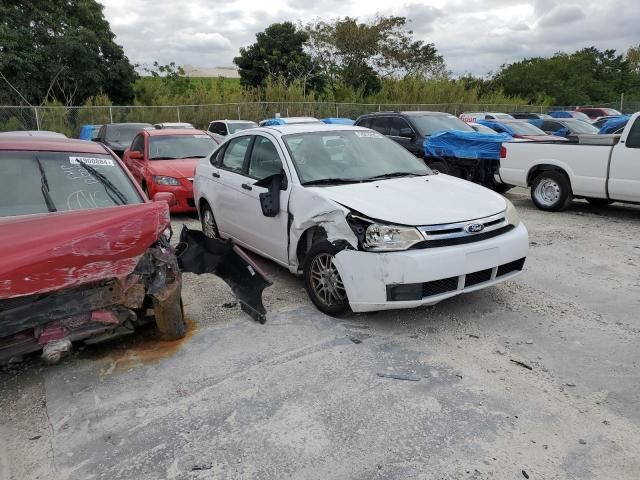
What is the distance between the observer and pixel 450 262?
13.1 feet

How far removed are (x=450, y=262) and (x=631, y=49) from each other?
7425 cm

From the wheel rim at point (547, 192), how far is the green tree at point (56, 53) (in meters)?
24.4

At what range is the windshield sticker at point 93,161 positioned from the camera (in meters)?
4.39

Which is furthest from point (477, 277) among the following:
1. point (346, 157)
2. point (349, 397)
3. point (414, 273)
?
point (346, 157)

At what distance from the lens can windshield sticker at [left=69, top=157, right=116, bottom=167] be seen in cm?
439

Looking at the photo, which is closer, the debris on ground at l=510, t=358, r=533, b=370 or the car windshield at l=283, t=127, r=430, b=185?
the debris on ground at l=510, t=358, r=533, b=370

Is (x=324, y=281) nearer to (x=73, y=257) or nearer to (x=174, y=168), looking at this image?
(x=73, y=257)

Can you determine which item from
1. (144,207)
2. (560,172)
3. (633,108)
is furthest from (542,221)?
(633,108)

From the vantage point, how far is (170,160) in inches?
378

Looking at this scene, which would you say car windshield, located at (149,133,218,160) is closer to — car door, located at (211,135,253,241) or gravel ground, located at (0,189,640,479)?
car door, located at (211,135,253,241)

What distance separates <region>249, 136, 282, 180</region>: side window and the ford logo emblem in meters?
1.98

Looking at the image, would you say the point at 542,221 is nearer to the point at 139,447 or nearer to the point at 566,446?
the point at 566,446

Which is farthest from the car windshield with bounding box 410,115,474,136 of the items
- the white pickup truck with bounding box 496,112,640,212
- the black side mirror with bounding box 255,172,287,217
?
the black side mirror with bounding box 255,172,287,217

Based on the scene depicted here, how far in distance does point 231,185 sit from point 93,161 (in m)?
1.74
